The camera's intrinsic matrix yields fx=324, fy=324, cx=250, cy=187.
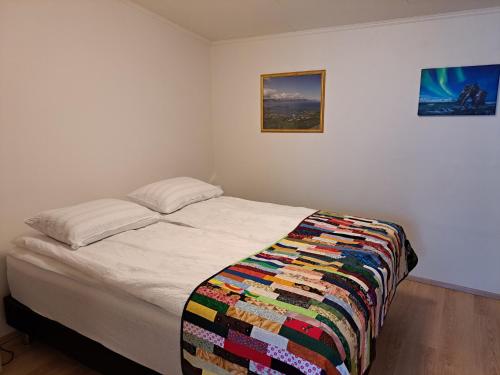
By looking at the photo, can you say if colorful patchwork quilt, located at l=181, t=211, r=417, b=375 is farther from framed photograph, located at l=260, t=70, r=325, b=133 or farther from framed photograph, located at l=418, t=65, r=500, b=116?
framed photograph, located at l=260, t=70, r=325, b=133

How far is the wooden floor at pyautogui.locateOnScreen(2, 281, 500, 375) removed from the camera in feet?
6.27

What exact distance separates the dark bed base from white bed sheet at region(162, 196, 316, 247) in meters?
0.92

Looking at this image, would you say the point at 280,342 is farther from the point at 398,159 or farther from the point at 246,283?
the point at 398,159

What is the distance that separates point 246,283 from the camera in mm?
1450

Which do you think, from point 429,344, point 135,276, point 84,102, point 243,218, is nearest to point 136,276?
point 135,276

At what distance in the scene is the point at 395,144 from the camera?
2967 millimetres

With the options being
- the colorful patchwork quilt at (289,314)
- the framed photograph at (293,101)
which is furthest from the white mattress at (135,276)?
the framed photograph at (293,101)

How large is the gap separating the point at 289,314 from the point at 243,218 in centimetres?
127

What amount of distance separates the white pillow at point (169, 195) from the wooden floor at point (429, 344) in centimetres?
116

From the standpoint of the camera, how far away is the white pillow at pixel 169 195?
258 centimetres

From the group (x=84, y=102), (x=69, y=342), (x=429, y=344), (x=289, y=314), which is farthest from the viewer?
(x=84, y=102)

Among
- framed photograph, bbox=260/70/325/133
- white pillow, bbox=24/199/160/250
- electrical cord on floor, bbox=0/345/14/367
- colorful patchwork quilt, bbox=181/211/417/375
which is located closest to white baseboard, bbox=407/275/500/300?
colorful patchwork quilt, bbox=181/211/417/375

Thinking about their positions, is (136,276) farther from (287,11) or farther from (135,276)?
(287,11)

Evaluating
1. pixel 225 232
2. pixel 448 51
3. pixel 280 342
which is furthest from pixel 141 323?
pixel 448 51
